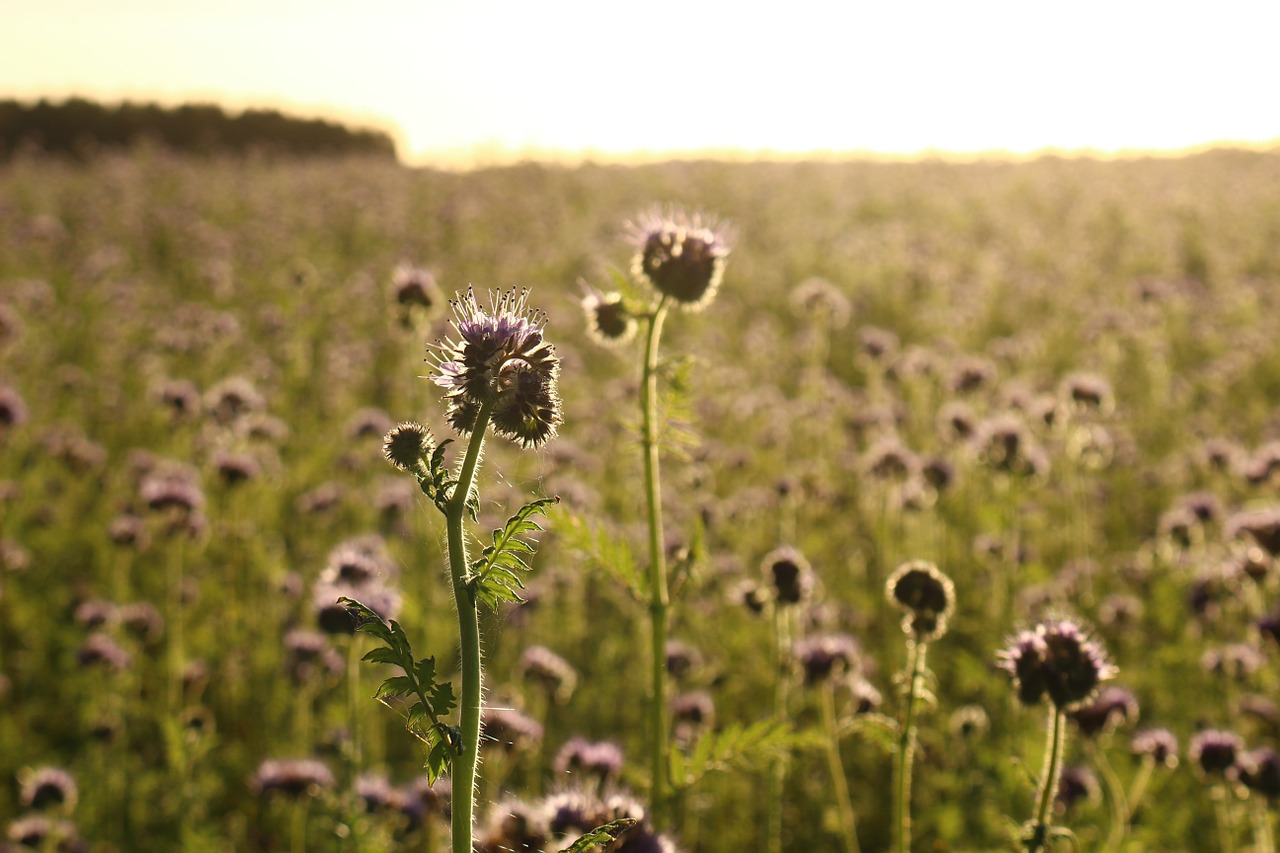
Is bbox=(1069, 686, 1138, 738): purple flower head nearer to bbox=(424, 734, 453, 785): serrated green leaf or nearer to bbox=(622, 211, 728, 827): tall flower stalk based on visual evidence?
bbox=(622, 211, 728, 827): tall flower stalk

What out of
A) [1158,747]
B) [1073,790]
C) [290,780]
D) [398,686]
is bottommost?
[290,780]

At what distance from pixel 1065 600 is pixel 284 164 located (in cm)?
3371

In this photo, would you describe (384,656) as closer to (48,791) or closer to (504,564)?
(504,564)

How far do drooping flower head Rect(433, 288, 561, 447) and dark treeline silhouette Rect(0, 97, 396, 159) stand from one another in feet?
120

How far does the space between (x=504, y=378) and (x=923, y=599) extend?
1.96 m

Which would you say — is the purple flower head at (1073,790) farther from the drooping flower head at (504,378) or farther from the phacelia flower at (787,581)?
the drooping flower head at (504,378)

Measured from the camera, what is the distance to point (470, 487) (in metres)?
1.79

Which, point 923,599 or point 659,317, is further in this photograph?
point 923,599

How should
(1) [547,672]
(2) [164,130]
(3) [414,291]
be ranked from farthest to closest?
(2) [164,130] < (1) [547,672] < (3) [414,291]

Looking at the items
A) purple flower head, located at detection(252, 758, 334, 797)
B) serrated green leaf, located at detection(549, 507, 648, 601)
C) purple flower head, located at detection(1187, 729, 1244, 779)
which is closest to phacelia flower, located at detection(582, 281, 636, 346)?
serrated green leaf, located at detection(549, 507, 648, 601)

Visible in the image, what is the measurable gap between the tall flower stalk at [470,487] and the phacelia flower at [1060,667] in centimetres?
155

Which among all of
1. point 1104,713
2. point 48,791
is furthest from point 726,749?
point 48,791

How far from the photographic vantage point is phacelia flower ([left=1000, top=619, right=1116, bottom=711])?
8.72 ft

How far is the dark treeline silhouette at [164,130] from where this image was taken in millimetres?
38406
